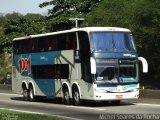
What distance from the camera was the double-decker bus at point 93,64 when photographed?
24203 millimetres

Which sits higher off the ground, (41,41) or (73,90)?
(41,41)

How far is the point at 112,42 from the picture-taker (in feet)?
81.1

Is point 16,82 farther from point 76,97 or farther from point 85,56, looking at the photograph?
point 85,56

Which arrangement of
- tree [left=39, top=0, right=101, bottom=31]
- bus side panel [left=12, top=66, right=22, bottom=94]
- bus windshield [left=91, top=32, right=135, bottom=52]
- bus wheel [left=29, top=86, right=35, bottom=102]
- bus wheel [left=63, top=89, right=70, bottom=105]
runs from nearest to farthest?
bus windshield [left=91, top=32, right=135, bottom=52], bus wheel [left=63, top=89, right=70, bottom=105], bus wheel [left=29, top=86, right=35, bottom=102], bus side panel [left=12, top=66, right=22, bottom=94], tree [left=39, top=0, right=101, bottom=31]

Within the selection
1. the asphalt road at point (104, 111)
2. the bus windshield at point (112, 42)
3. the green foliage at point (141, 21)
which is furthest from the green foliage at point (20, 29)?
the asphalt road at point (104, 111)

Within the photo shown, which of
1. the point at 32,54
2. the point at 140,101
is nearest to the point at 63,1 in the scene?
the point at 32,54

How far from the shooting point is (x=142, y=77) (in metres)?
36.7

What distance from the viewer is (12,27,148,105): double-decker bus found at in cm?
2420

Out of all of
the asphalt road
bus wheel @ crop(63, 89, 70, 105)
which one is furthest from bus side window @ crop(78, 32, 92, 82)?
bus wheel @ crop(63, 89, 70, 105)

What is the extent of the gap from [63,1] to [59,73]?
78.0 ft

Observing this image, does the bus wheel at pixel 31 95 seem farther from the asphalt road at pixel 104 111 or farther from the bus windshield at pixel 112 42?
the bus windshield at pixel 112 42

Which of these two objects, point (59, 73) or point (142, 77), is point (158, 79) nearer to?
point (142, 77)

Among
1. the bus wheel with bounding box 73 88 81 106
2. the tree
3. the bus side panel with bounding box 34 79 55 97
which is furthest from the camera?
the tree

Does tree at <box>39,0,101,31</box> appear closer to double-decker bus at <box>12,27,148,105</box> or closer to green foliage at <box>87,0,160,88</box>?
green foliage at <box>87,0,160,88</box>
